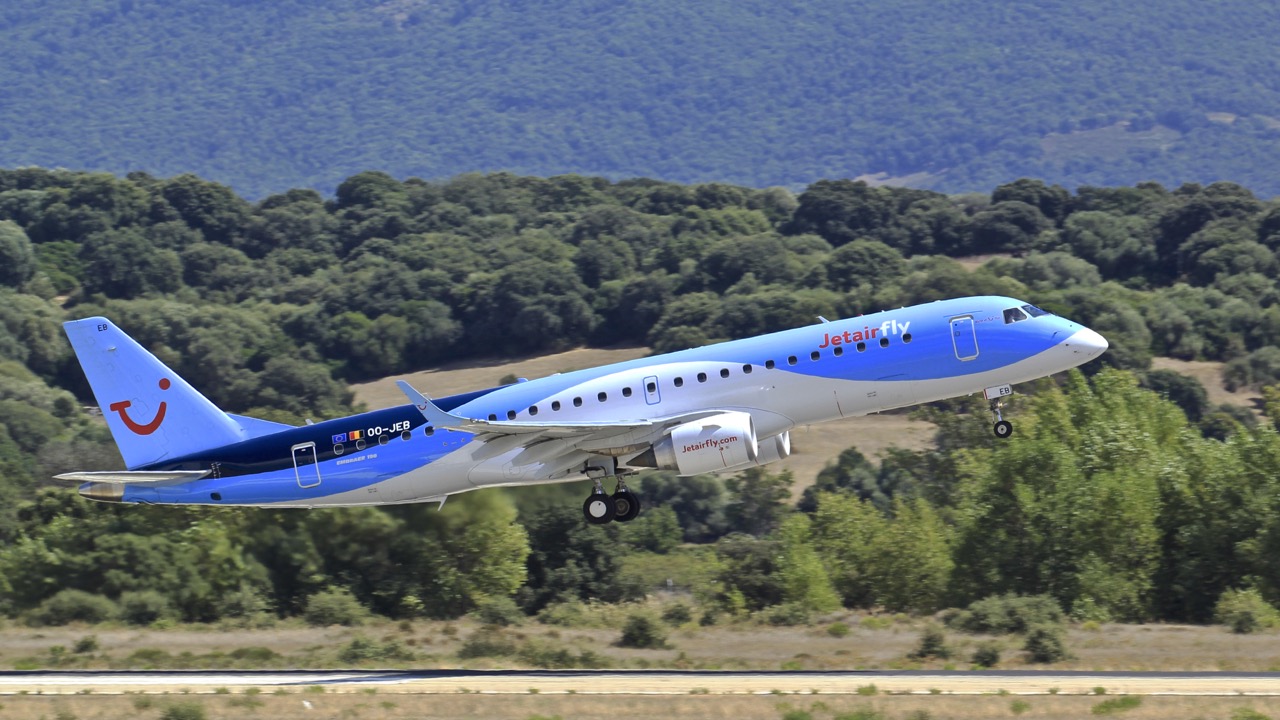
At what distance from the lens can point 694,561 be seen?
71.5 m

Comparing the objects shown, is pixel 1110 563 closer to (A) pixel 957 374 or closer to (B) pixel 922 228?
(A) pixel 957 374

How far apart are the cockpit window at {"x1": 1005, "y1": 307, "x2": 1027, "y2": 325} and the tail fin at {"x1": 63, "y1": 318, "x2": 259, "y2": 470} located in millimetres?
20682

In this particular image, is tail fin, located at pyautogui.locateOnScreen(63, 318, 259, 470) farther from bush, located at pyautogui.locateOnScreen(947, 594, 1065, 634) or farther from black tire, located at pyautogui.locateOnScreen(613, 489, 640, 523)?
bush, located at pyautogui.locateOnScreen(947, 594, 1065, 634)

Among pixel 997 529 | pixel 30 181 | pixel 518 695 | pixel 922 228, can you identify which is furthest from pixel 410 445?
pixel 30 181

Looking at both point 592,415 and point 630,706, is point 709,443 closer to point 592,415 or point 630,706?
point 592,415

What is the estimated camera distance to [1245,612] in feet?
150

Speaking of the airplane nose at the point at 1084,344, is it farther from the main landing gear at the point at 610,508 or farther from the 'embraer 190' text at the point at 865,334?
the main landing gear at the point at 610,508

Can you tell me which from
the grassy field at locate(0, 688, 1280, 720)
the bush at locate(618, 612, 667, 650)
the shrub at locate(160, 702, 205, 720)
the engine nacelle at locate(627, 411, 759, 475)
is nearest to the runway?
the grassy field at locate(0, 688, 1280, 720)

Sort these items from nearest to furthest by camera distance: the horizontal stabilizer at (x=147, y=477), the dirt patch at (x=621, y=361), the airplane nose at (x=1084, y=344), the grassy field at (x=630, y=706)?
the grassy field at (x=630, y=706) → the airplane nose at (x=1084, y=344) → the horizontal stabilizer at (x=147, y=477) → the dirt patch at (x=621, y=361)

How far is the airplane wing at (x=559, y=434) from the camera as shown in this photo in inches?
1510

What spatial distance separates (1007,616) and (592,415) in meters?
15.1

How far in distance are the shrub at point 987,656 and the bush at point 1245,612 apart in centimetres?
860

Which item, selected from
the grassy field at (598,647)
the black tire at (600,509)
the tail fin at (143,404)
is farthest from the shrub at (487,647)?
the tail fin at (143,404)

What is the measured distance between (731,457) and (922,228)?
382ft
